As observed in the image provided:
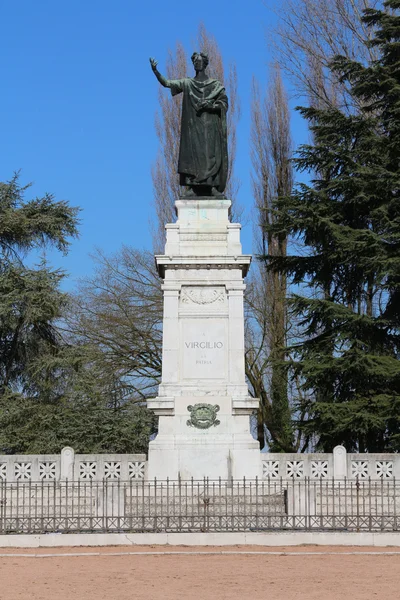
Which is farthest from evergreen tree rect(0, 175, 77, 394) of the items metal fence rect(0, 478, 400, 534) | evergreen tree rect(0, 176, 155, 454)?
metal fence rect(0, 478, 400, 534)

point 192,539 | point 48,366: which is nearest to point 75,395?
point 48,366

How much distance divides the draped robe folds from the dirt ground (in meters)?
9.74

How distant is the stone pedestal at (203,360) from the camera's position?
19828mm

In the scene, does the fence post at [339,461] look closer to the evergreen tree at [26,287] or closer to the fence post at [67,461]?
the fence post at [67,461]

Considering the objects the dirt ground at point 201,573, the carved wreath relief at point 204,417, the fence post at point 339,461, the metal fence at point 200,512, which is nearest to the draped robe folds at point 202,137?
the carved wreath relief at point 204,417

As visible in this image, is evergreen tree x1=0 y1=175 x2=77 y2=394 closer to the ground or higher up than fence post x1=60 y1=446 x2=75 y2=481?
higher up

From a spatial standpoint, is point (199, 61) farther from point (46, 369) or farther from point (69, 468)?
point (46, 369)

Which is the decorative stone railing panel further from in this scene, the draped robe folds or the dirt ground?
the draped robe folds

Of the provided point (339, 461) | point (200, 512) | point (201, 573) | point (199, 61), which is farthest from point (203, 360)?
point (201, 573)

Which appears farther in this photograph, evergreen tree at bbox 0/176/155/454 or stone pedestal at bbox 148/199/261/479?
evergreen tree at bbox 0/176/155/454

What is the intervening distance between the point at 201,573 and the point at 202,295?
8947 mm

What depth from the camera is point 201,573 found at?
42.0 ft

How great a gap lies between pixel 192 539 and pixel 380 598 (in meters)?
5.16

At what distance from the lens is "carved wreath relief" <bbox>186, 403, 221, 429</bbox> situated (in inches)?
792
